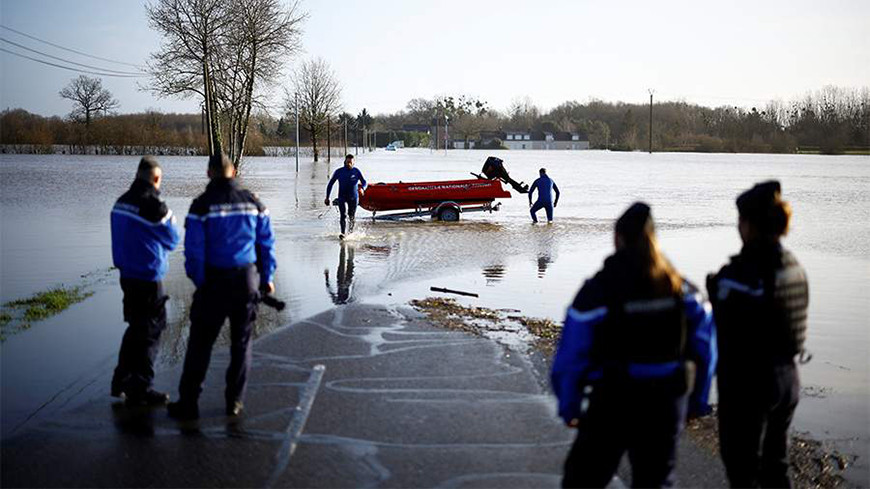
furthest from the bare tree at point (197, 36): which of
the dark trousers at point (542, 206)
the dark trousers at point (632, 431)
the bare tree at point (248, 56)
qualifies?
the dark trousers at point (632, 431)

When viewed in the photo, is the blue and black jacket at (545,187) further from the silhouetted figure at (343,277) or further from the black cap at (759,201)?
the black cap at (759,201)

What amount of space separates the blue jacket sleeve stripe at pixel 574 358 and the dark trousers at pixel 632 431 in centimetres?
11

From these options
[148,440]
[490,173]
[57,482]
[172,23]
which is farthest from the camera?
[172,23]

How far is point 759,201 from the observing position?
4719 mm

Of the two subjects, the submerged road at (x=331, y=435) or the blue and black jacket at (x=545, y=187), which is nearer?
the submerged road at (x=331, y=435)

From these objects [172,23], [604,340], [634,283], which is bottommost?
[604,340]

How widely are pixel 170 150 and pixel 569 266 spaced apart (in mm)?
88110

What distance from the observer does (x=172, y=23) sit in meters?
38.2

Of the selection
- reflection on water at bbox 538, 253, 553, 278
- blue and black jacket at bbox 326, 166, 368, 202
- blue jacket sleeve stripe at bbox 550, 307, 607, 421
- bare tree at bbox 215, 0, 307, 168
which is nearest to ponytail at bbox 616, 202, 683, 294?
blue jacket sleeve stripe at bbox 550, 307, 607, 421

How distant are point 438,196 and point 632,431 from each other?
2075 cm

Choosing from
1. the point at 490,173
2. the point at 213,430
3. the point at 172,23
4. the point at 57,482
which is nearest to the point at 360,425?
the point at 213,430

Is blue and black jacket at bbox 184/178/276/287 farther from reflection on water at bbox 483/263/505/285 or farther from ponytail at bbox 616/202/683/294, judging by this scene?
reflection on water at bbox 483/263/505/285

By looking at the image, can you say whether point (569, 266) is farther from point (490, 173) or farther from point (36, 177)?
point (36, 177)

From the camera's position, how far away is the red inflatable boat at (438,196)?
79.3 ft
